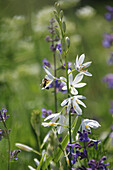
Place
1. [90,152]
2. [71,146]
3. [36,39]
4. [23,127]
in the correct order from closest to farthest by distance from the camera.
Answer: [71,146], [90,152], [23,127], [36,39]

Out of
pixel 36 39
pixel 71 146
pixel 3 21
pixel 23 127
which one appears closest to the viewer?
pixel 71 146

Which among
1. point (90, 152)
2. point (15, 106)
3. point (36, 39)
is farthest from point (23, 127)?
point (36, 39)

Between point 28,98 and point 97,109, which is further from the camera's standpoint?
point 97,109

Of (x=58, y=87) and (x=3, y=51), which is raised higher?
(x=3, y=51)

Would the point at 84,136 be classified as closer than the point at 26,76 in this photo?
Yes

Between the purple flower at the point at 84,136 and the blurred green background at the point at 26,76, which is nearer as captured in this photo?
the purple flower at the point at 84,136

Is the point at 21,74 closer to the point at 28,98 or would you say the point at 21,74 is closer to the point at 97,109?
the point at 28,98

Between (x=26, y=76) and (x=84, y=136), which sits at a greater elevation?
(x=26, y=76)

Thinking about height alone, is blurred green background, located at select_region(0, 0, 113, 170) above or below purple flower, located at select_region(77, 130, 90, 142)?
above

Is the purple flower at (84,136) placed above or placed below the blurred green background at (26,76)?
below

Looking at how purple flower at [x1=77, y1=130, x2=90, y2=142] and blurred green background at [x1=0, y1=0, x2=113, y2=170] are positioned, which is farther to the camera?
blurred green background at [x1=0, y1=0, x2=113, y2=170]

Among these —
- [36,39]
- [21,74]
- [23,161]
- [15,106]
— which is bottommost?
[23,161]
